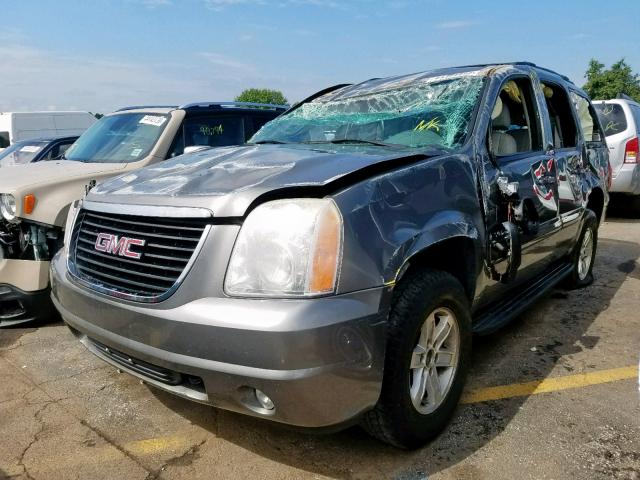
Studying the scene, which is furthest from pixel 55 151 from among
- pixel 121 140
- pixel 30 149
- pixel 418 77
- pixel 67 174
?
pixel 418 77

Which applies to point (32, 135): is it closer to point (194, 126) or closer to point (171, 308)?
point (194, 126)

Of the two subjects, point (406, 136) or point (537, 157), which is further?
point (537, 157)

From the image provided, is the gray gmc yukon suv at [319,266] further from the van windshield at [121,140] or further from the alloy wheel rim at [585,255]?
the van windshield at [121,140]

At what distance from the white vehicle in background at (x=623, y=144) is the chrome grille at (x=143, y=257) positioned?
7.72m

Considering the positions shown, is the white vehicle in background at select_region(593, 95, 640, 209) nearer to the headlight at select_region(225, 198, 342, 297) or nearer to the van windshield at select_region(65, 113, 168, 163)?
the van windshield at select_region(65, 113, 168, 163)

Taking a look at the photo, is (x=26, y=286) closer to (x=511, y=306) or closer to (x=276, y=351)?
(x=276, y=351)

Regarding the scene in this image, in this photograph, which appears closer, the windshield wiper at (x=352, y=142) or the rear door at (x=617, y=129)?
the windshield wiper at (x=352, y=142)

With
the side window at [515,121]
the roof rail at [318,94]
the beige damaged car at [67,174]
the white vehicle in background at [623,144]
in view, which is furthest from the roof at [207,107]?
the white vehicle in background at [623,144]

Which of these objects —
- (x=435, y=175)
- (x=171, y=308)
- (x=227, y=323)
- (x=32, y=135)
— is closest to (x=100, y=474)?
(x=171, y=308)

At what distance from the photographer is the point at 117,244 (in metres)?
2.32

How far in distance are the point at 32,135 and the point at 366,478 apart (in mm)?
18027

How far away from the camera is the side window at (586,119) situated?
4652 mm

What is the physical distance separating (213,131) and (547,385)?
153 inches

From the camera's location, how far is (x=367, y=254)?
2.01m
